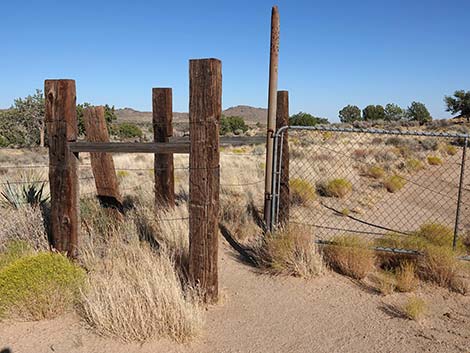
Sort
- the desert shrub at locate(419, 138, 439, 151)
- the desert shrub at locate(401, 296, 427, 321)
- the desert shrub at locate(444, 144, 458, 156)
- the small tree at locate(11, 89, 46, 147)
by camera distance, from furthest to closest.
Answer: the small tree at locate(11, 89, 46, 147) → the desert shrub at locate(419, 138, 439, 151) → the desert shrub at locate(444, 144, 458, 156) → the desert shrub at locate(401, 296, 427, 321)

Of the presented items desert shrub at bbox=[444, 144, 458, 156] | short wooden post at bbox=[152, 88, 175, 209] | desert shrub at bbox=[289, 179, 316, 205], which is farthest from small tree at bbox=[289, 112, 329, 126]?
short wooden post at bbox=[152, 88, 175, 209]

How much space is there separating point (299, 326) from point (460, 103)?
61.2m

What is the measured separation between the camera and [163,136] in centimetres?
741

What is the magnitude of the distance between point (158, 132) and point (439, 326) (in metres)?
5.11

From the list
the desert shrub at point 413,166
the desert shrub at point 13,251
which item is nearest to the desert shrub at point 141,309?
the desert shrub at point 13,251

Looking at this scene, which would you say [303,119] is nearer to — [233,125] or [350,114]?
[233,125]

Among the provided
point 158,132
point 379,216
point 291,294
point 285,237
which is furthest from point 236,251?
point 379,216

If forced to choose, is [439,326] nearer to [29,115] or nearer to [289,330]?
[289,330]

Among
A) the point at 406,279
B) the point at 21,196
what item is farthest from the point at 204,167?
the point at 21,196

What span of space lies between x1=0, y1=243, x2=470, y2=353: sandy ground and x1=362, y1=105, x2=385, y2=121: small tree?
61.7 m

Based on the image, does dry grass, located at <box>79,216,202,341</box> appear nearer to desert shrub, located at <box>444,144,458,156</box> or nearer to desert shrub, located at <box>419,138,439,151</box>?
desert shrub, located at <box>444,144,458,156</box>

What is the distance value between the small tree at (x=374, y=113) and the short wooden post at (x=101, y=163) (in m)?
60.7

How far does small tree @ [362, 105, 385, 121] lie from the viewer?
63500 millimetres

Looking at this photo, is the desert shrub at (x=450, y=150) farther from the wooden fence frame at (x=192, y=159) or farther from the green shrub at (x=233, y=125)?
the green shrub at (x=233, y=125)
